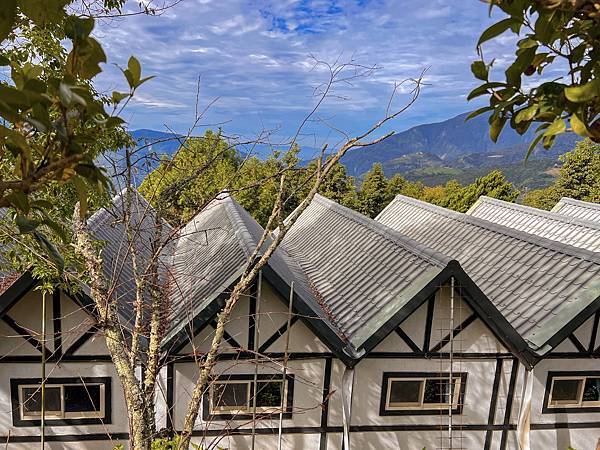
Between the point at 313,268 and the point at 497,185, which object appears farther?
the point at 497,185

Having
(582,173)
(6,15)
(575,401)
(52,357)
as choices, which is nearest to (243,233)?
(52,357)

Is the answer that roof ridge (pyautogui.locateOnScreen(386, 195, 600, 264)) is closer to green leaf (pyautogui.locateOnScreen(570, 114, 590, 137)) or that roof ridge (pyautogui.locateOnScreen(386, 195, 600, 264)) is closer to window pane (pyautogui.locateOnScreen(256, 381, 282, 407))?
window pane (pyautogui.locateOnScreen(256, 381, 282, 407))

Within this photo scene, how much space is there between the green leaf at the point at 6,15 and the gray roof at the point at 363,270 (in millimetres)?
5556

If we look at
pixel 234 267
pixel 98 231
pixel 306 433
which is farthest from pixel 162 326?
pixel 98 231

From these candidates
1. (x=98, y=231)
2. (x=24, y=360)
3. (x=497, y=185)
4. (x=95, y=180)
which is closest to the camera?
(x=95, y=180)

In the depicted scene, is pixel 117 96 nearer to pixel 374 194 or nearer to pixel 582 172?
pixel 374 194

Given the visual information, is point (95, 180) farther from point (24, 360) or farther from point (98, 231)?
point (98, 231)

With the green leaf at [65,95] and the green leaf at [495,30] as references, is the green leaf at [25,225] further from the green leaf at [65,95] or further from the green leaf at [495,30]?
the green leaf at [495,30]

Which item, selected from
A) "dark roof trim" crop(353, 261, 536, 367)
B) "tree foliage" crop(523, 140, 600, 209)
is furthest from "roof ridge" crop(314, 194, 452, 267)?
"tree foliage" crop(523, 140, 600, 209)

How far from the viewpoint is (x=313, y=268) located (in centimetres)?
938

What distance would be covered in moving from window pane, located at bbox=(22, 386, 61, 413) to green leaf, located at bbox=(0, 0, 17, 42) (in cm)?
634

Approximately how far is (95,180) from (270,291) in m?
5.09

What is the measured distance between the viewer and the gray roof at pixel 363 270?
629cm

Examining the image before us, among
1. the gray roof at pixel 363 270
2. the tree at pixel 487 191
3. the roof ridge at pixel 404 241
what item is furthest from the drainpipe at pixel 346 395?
the tree at pixel 487 191
